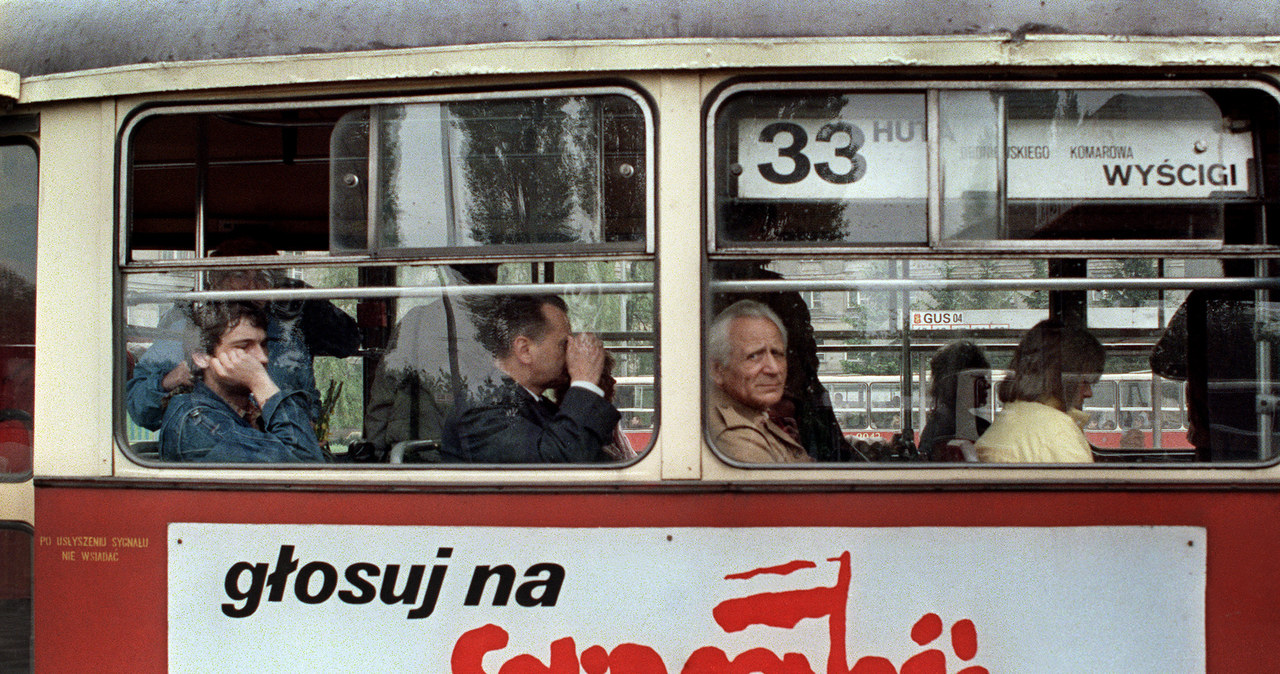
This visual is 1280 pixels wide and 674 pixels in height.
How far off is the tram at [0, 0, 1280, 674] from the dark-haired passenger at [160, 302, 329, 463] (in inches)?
0.8

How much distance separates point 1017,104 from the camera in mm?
2363

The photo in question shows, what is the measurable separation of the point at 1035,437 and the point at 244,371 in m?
2.16

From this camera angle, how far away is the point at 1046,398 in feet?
8.55

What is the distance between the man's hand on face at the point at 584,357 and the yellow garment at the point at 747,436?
0.33m

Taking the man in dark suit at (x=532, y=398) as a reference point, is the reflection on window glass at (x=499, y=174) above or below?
above

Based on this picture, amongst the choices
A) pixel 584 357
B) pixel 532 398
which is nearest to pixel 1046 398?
pixel 584 357

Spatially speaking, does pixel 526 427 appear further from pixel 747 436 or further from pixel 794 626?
pixel 794 626

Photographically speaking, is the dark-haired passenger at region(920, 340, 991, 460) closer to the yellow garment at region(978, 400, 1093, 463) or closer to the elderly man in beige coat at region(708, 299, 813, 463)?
the yellow garment at region(978, 400, 1093, 463)

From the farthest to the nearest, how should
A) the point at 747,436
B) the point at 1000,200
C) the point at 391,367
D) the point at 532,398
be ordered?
1. the point at 391,367
2. the point at 532,398
3. the point at 747,436
4. the point at 1000,200

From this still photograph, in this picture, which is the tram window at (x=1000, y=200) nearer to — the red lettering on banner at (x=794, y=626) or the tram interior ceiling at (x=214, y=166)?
the red lettering on banner at (x=794, y=626)

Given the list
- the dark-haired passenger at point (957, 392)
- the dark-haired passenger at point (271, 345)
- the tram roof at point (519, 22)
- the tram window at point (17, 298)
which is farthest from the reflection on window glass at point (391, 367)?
the dark-haired passenger at point (957, 392)

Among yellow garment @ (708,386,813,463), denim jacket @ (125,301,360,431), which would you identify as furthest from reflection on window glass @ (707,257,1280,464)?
denim jacket @ (125,301,360,431)

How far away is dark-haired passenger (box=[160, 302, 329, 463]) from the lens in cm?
262

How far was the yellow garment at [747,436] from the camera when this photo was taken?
241 cm
